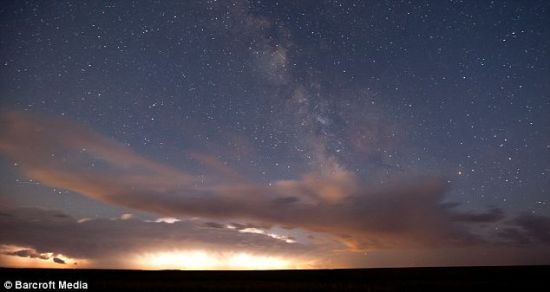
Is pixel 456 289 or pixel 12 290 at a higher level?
pixel 12 290

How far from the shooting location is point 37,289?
22406 millimetres

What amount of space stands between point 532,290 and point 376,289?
9791mm

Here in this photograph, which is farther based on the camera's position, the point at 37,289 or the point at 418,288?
the point at 418,288

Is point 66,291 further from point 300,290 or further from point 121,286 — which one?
point 300,290

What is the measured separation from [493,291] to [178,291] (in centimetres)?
2032

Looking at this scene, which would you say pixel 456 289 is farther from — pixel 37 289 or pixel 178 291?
pixel 37 289

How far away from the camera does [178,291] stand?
24094 mm

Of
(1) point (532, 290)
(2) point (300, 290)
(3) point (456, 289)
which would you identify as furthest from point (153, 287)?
(1) point (532, 290)

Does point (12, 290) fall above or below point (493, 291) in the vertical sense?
above

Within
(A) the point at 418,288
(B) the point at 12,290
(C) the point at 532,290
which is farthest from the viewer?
(A) the point at 418,288

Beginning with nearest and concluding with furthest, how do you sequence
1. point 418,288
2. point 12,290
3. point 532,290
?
point 12,290 < point 532,290 < point 418,288

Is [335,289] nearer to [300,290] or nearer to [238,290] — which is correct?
[300,290]

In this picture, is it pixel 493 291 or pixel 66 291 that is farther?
pixel 493 291

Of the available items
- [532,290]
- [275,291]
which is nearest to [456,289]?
[532,290]
